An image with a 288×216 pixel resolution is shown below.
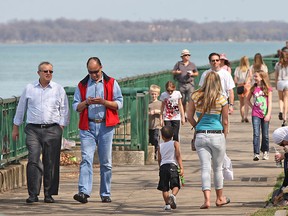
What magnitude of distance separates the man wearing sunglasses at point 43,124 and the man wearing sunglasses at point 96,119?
0.30 m

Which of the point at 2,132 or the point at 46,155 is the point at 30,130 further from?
the point at 2,132

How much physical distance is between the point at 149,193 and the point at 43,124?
5.85ft

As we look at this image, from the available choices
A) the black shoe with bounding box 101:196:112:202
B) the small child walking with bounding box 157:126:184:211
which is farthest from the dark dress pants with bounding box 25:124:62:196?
the small child walking with bounding box 157:126:184:211

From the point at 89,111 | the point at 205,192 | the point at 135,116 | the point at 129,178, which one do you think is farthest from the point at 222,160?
the point at 135,116

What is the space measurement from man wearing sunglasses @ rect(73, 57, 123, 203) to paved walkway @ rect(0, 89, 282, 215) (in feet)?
0.95

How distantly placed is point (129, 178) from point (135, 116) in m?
2.24

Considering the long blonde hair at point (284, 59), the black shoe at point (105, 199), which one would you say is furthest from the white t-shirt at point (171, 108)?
the long blonde hair at point (284, 59)

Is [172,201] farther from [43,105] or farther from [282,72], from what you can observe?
[282,72]

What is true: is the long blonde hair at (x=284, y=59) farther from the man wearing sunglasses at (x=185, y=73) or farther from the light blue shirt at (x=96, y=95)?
the light blue shirt at (x=96, y=95)

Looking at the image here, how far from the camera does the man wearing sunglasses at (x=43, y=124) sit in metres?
14.9

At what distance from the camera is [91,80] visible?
1488cm

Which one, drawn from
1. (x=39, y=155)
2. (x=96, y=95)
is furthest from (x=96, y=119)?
(x=39, y=155)

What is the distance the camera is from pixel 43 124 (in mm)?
14898

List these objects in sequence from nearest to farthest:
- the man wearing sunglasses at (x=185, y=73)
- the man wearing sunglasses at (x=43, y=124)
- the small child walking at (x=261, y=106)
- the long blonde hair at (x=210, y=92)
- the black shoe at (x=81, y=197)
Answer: the long blonde hair at (x=210, y=92) → the black shoe at (x=81, y=197) → the man wearing sunglasses at (x=43, y=124) → the small child walking at (x=261, y=106) → the man wearing sunglasses at (x=185, y=73)
